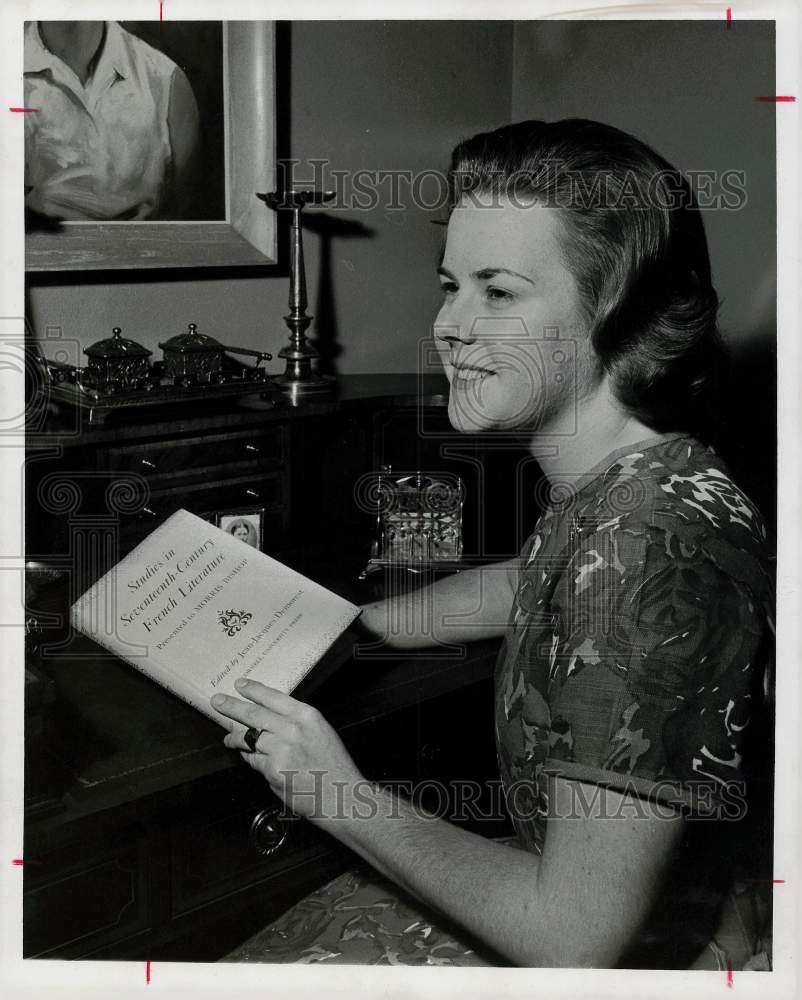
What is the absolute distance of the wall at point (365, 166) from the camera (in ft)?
4.97

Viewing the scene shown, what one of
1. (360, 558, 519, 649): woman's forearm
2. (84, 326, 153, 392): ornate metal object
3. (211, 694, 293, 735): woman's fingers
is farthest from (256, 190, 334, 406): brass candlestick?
(211, 694, 293, 735): woman's fingers

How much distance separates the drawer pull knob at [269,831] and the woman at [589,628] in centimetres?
9

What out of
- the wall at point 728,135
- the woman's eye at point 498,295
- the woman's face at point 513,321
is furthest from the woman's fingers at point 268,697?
the wall at point 728,135

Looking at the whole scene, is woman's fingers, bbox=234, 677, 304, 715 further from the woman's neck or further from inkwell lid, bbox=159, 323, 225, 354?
inkwell lid, bbox=159, 323, 225, 354

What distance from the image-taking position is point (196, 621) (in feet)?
3.28

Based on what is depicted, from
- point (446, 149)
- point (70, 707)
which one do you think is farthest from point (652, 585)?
point (446, 149)

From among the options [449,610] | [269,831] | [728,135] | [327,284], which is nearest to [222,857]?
[269,831]

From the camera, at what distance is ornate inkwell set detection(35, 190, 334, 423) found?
1.23 meters

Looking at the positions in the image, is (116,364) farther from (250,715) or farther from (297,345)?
(250,715)

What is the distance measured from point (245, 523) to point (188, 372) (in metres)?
0.24

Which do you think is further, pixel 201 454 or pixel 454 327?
pixel 201 454

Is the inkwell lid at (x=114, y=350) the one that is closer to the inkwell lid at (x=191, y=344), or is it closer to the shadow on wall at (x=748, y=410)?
the inkwell lid at (x=191, y=344)

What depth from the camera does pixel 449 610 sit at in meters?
1.27

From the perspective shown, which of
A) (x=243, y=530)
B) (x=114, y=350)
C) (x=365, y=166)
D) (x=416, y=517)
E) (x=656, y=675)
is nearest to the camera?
(x=656, y=675)
